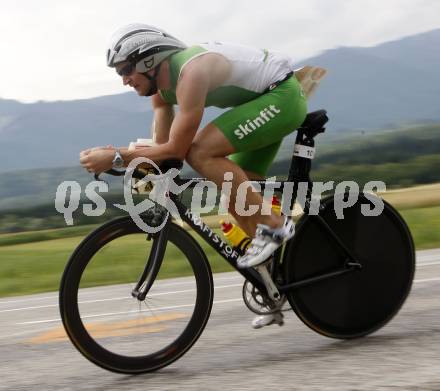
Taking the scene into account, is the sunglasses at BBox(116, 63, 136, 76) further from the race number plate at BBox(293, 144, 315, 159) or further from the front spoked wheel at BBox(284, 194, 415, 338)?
the front spoked wheel at BBox(284, 194, 415, 338)

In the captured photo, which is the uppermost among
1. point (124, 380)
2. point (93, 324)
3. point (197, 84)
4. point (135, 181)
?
point (197, 84)

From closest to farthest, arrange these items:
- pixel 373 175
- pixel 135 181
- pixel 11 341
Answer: pixel 135 181, pixel 11 341, pixel 373 175

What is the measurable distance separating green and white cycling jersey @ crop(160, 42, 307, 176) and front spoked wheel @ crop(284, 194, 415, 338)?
2.11 ft

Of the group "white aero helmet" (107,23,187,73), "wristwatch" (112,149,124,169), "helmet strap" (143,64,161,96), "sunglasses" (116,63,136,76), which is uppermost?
"white aero helmet" (107,23,187,73)

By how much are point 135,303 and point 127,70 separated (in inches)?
48.4

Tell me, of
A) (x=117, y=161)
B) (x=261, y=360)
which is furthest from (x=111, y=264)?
(x=261, y=360)

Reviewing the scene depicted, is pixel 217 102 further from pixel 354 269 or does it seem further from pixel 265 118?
pixel 354 269

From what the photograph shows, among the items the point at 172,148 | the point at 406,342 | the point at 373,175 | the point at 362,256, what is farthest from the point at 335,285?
the point at 373,175

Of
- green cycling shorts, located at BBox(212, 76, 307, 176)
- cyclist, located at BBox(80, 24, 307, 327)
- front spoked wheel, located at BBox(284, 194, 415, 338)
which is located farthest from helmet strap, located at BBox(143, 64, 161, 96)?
front spoked wheel, located at BBox(284, 194, 415, 338)

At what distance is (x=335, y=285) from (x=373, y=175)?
312ft

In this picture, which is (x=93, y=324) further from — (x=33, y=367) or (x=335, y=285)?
(x=335, y=285)

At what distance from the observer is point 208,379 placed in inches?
149

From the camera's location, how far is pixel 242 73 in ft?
13.5

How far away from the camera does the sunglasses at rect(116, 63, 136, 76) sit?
3.94 m
